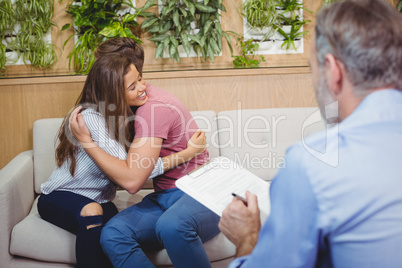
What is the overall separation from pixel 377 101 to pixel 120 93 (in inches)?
45.5

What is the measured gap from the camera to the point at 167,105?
64.2 inches

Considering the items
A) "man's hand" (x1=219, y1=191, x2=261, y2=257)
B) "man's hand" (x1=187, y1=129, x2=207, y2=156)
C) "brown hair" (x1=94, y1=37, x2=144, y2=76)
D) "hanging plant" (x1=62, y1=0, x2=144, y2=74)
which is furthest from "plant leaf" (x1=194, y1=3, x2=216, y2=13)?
"man's hand" (x1=219, y1=191, x2=261, y2=257)

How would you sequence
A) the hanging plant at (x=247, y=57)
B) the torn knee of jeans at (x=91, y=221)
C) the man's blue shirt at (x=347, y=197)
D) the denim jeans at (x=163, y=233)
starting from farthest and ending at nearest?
the hanging plant at (x=247, y=57) < the torn knee of jeans at (x=91, y=221) < the denim jeans at (x=163, y=233) < the man's blue shirt at (x=347, y=197)

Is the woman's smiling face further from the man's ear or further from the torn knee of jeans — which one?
the man's ear

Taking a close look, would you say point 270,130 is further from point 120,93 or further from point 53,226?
point 53,226

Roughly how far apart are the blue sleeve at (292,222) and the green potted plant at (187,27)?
1.95 metres

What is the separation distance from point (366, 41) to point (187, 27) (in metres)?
2.02

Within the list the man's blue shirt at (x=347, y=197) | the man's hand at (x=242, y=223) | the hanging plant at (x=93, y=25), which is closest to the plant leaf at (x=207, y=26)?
the hanging plant at (x=93, y=25)

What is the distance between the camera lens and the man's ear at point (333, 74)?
719mm

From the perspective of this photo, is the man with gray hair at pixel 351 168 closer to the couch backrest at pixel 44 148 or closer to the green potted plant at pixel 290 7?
the couch backrest at pixel 44 148

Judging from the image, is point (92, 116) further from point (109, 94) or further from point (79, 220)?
point (79, 220)

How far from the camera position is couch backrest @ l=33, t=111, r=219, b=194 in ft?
6.94

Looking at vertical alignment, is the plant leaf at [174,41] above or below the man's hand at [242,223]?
above

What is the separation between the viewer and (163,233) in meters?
1.42
